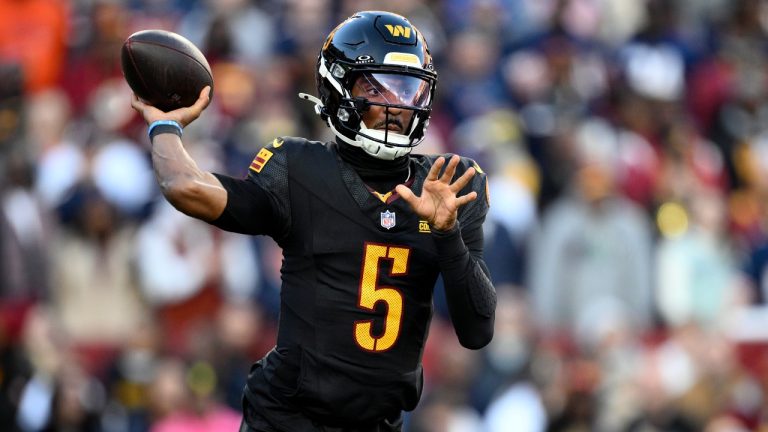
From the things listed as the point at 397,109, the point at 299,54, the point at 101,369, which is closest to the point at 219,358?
the point at 101,369

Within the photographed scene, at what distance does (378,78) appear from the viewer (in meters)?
4.55

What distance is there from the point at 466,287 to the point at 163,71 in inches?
45.2

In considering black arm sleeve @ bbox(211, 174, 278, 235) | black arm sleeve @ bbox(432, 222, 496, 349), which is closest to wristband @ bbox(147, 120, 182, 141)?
black arm sleeve @ bbox(211, 174, 278, 235)

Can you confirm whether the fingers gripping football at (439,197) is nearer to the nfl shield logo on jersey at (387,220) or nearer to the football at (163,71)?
the nfl shield logo on jersey at (387,220)

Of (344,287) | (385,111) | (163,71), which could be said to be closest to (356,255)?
(344,287)

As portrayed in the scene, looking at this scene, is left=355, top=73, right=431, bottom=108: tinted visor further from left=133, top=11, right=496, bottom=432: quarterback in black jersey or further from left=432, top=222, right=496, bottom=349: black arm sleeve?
left=432, top=222, right=496, bottom=349: black arm sleeve

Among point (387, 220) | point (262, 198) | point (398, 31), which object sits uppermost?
point (398, 31)

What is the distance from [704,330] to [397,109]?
18.7 feet

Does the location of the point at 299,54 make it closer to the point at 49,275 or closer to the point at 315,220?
the point at 49,275

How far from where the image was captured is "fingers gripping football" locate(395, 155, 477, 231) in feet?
14.0

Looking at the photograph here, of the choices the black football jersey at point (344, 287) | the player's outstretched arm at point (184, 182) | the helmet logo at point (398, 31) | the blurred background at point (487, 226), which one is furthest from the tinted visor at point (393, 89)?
the blurred background at point (487, 226)

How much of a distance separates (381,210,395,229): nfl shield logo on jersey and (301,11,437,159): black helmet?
0.18 m

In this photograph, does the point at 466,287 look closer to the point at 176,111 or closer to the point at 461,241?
the point at 461,241

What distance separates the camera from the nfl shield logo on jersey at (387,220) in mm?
4523
